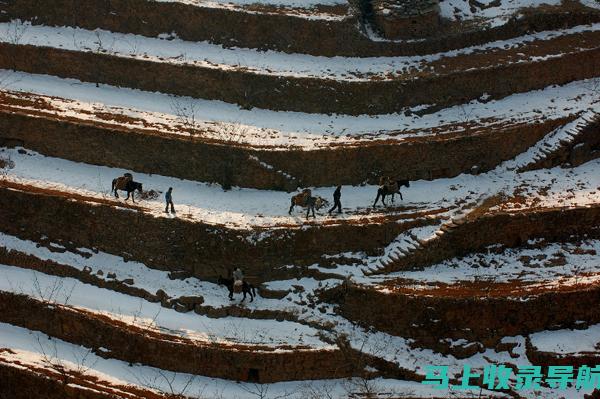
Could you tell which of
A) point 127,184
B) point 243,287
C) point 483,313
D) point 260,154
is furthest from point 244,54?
point 483,313

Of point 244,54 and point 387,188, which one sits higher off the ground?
point 244,54

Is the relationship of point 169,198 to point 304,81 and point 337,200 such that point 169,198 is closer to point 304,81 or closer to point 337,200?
point 337,200

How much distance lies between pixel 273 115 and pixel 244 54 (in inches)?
161

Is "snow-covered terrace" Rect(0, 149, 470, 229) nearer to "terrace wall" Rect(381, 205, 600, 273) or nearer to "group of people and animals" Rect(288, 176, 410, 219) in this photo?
"group of people and animals" Rect(288, 176, 410, 219)

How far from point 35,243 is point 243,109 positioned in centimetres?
1079

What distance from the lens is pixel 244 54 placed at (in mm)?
34688

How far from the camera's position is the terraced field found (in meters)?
25.5

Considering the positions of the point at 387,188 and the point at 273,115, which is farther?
the point at 273,115

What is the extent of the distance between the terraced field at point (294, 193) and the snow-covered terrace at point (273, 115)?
0.13 meters

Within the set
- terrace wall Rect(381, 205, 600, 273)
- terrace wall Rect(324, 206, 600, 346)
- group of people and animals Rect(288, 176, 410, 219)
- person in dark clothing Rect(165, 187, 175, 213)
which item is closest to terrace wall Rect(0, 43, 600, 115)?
group of people and animals Rect(288, 176, 410, 219)

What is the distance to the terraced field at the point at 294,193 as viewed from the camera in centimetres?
2545

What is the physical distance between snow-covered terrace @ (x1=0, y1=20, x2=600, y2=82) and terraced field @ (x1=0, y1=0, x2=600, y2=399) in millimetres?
151

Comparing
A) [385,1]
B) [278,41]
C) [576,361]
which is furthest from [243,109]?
[576,361]

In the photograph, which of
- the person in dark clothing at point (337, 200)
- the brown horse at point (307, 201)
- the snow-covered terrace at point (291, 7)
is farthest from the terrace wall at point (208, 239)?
the snow-covered terrace at point (291, 7)
